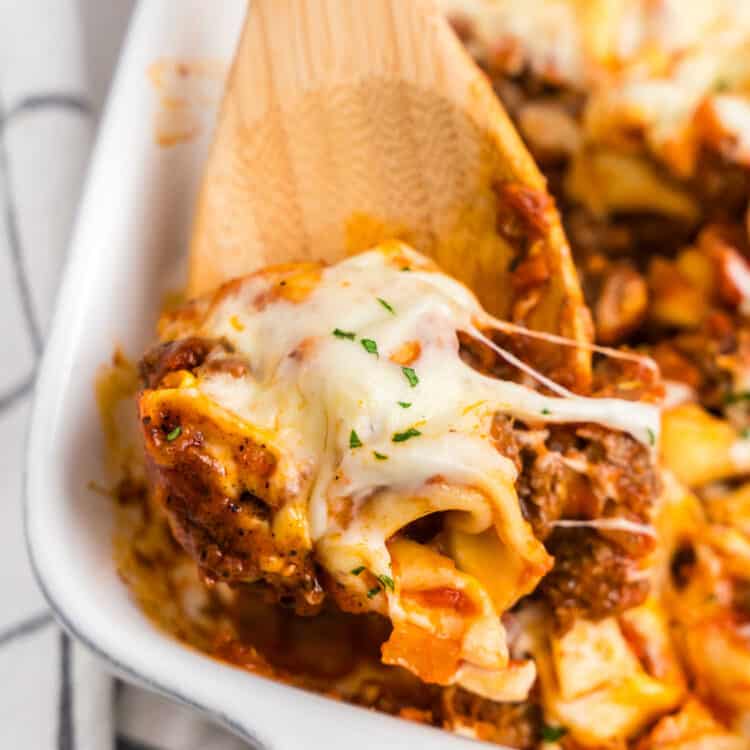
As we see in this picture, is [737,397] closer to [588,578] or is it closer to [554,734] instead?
[588,578]

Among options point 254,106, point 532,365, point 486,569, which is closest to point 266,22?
point 254,106

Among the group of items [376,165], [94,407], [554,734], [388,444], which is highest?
[376,165]

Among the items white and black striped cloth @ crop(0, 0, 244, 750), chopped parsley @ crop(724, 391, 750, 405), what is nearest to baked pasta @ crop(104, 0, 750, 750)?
chopped parsley @ crop(724, 391, 750, 405)

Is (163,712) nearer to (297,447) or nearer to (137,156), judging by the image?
→ (297,447)

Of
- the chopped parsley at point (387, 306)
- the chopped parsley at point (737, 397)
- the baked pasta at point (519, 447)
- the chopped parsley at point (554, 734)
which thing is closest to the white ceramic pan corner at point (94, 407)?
the baked pasta at point (519, 447)

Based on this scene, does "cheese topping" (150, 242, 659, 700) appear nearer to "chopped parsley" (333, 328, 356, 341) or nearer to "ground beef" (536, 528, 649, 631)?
"chopped parsley" (333, 328, 356, 341)

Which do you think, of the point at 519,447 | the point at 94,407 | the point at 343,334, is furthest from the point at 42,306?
the point at 519,447
